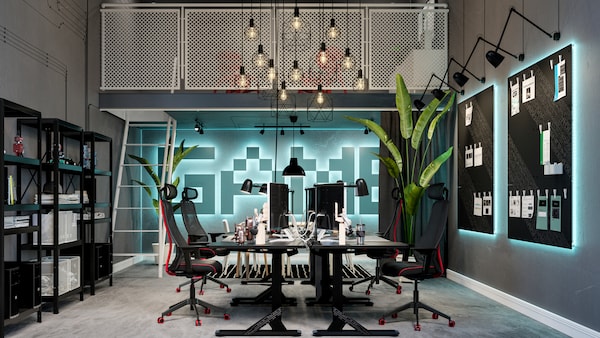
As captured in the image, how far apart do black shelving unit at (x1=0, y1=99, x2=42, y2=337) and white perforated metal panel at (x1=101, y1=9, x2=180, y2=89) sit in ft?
6.52

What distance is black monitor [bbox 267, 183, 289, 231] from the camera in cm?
462

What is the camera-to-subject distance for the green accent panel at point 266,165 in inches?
393

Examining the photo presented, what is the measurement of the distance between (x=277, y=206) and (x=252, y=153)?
5306mm

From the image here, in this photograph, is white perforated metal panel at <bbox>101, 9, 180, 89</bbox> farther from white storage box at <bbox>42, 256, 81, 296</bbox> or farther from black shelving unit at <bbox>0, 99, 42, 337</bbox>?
white storage box at <bbox>42, 256, 81, 296</bbox>

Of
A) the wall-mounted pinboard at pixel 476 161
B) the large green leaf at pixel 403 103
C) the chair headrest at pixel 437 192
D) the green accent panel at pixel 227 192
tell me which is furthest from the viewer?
the green accent panel at pixel 227 192

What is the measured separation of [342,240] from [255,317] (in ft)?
3.88

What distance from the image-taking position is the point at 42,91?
226 inches

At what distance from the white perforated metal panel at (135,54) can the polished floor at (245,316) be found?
2.72 meters

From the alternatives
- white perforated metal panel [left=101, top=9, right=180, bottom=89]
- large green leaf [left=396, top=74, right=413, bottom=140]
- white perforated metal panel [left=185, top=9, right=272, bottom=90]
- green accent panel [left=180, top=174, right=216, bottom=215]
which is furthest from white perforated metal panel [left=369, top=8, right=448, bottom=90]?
green accent panel [left=180, top=174, right=216, bottom=215]

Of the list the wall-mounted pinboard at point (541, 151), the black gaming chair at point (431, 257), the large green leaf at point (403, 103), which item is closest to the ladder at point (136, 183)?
the large green leaf at point (403, 103)

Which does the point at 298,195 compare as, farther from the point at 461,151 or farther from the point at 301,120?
the point at 461,151

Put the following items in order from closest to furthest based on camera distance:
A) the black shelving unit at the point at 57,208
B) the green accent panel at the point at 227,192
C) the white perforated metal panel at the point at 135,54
Result: the black shelving unit at the point at 57,208 → the white perforated metal panel at the point at 135,54 → the green accent panel at the point at 227,192

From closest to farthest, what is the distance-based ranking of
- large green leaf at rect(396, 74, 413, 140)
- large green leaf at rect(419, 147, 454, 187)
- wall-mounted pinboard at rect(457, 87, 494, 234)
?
wall-mounted pinboard at rect(457, 87, 494, 234)
large green leaf at rect(419, 147, 454, 187)
large green leaf at rect(396, 74, 413, 140)

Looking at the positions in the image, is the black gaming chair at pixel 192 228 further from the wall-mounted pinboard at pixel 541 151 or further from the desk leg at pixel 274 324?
the wall-mounted pinboard at pixel 541 151
